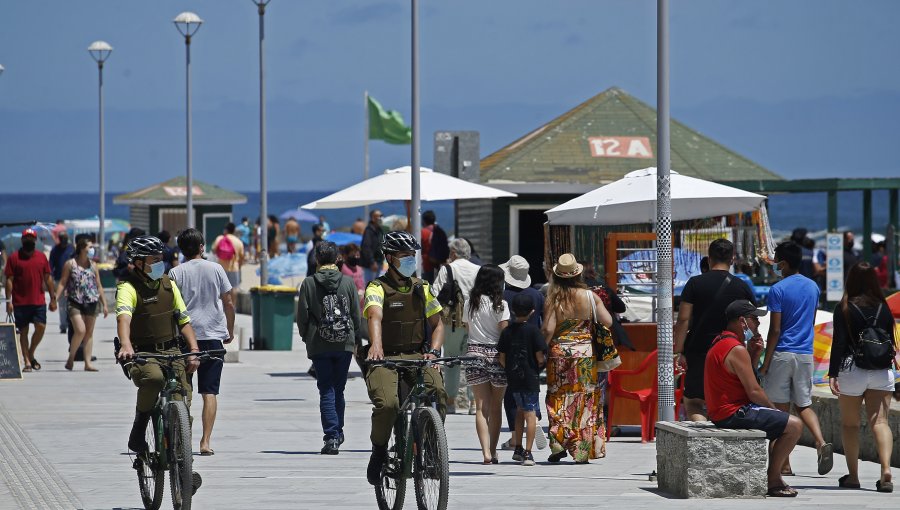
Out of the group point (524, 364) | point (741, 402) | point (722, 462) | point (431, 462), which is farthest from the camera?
point (524, 364)

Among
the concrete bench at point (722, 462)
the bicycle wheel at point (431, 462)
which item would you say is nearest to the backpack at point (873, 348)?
the concrete bench at point (722, 462)

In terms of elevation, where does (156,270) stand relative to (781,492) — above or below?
above

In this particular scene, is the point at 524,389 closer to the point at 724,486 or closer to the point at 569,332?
the point at 569,332

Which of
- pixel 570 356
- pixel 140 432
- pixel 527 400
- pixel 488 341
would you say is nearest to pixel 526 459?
pixel 527 400

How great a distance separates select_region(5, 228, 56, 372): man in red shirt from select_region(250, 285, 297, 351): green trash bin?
412cm

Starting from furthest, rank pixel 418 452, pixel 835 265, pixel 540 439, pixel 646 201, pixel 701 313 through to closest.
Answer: pixel 835 265 < pixel 646 201 < pixel 540 439 < pixel 701 313 < pixel 418 452

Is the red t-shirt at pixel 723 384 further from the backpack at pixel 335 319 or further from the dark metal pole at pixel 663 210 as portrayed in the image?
Answer: the backpack at pixel 335 319

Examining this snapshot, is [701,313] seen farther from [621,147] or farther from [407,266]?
[621,147]

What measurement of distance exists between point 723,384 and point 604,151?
1472 centimetres

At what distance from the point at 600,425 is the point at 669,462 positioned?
2124mm

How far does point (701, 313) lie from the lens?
11.5 m

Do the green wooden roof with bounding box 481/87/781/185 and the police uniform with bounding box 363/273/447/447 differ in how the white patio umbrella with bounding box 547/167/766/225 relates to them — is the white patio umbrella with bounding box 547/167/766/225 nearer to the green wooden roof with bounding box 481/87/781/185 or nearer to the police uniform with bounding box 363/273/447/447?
the police uniform with bounding box 363/273/447/447

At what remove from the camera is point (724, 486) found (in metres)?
10.1

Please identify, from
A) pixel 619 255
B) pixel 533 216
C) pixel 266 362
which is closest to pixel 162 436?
pixel 619 255
